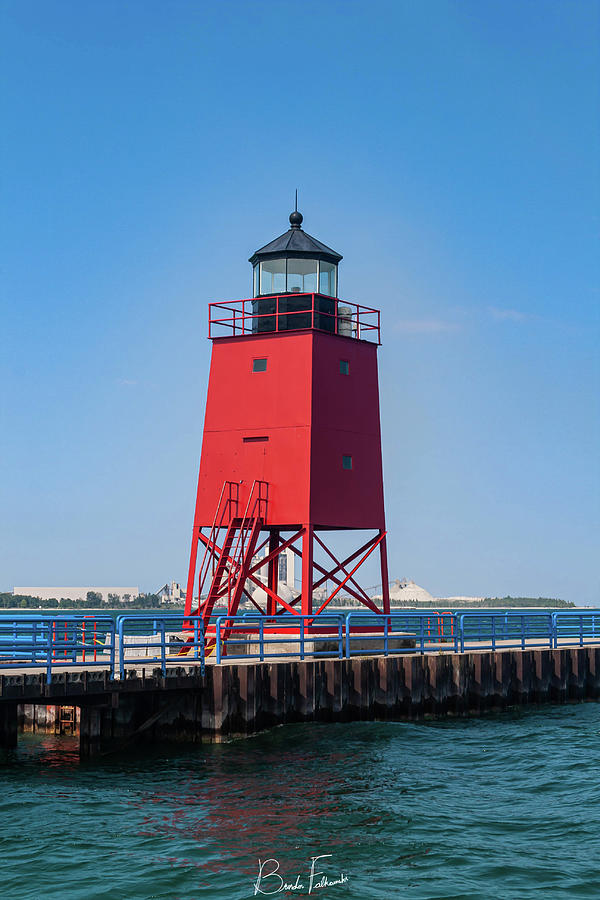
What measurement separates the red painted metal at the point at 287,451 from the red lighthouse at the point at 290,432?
34 millimetres

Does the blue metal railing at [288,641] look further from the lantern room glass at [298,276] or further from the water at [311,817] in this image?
the lantern room glass at [298,276]

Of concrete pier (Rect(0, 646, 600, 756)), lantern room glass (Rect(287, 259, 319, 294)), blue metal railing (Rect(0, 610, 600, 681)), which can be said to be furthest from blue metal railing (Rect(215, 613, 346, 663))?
lantern room glass (Rect(287, 259, 319, 294))

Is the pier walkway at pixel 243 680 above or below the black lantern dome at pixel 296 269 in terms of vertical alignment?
below

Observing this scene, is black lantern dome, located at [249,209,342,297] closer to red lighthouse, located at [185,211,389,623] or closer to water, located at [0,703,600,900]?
red lighthouse, located at [185,211,389,623]

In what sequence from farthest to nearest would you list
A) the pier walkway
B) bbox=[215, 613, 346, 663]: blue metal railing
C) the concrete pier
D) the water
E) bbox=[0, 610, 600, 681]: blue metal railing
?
bbox=[215, 613, 346, 663]: blue metal railing, bbox=[0, 610, 600, 681]: blue metal railing, the pier walkway, the concrete pier, the water

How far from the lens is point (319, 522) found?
115ft

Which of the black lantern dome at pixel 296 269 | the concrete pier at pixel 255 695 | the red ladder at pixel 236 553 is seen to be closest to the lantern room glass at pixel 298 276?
the black lantern dome at pixel 296 269

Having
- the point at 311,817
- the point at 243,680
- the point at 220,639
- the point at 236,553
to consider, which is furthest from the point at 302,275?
the point at 311,817

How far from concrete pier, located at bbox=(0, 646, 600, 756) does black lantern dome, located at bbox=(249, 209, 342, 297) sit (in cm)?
1305

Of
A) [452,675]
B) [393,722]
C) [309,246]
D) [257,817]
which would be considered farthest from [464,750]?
[309,246]

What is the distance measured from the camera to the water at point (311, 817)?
15945 mm

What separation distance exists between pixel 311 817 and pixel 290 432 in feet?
58.4

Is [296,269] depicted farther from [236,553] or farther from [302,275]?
[236,553]

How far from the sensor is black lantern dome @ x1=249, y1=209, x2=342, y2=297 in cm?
3716
